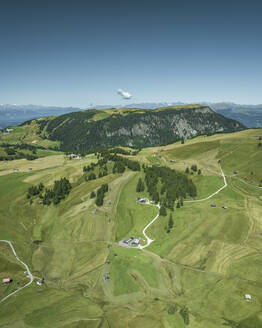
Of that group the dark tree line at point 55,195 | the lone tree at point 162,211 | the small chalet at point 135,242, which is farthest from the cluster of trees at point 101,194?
the small chalet at point 135,242

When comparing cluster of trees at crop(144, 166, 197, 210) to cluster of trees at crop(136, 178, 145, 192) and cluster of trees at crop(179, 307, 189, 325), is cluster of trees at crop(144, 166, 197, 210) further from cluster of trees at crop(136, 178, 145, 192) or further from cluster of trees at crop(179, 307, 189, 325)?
cluster of trees at crop(179, 307, 189, 325)

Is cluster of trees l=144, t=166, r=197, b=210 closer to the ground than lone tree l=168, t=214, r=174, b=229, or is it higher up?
higher up

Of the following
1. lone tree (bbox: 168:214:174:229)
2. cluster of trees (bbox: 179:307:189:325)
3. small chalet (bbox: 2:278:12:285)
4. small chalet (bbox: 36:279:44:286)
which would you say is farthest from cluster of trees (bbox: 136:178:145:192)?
cluster of trees (bbox: 179:307:189:325)

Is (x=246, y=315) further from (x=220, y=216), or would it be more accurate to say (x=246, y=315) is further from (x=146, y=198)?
(x=146, y=198)

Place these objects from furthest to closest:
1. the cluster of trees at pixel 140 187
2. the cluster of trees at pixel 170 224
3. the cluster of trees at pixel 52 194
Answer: the cluster of trees at pixel 52 194 < the cluster of trees at pixel 140 187 < the cluster of trees at pixel 170 224

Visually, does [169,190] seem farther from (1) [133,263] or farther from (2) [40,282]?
(2) [40,282]

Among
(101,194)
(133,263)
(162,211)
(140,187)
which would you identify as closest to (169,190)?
(140,187)

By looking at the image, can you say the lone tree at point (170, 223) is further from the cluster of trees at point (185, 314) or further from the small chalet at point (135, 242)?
the cluster of trees at point (185, 314)
